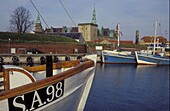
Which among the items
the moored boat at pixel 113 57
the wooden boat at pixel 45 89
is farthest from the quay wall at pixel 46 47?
the wooden boat at pixel 45 89

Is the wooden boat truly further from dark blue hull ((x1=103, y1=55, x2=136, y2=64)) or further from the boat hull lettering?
dark blue hull ((x1=103, y1=55, x2=136, y2=64))

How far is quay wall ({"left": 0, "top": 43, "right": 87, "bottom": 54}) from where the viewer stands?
34094mm

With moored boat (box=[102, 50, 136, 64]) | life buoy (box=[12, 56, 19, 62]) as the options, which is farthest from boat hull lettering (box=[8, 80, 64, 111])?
moored boat (box=[102, 50, 136, 64])

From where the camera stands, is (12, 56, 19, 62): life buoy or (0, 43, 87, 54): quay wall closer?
(12, 56, 19, 62): life buoy

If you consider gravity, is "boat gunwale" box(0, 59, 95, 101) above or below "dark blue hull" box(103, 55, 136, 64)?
above

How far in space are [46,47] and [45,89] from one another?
121 feet

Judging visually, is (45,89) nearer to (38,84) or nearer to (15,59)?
(38,84)

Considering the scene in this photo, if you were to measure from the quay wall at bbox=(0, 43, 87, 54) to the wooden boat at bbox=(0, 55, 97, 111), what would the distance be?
30.3m

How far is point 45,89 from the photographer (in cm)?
399

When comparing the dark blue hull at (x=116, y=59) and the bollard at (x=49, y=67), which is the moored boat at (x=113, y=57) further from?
the bollard at (x=49, y=67)

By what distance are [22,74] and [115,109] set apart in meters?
7.37

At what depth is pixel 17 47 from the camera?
35969 mm

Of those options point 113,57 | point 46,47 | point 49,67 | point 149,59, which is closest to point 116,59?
point 113,57

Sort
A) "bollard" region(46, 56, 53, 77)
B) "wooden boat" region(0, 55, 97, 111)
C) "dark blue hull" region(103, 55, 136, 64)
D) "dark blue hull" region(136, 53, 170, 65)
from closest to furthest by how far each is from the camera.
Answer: "wooden boat" region(0, 55, 97, 111)
"bollard" region(46, 56, 53, 77)
"dark blue hull" region(103, 55, 136, 64)
"dark blue hull" region(136, 53, 170, 65)
